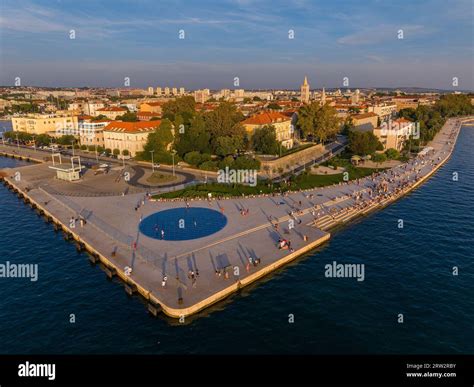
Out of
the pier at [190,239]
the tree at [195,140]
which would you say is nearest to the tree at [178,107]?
the tree at [195,140]

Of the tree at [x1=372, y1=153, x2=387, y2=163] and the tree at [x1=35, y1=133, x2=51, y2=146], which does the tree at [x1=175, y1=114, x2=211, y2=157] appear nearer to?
the tree at [x1=372, y1=153, x2=387, y2=163]

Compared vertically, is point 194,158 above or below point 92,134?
below

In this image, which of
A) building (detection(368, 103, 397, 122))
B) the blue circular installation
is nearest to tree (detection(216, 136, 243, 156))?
the blue circular installation

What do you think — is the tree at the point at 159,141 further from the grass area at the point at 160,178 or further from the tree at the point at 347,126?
the tree at the point at 347,126

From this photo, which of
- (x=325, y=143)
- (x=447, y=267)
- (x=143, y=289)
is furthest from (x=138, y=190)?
(x=325, y=143)

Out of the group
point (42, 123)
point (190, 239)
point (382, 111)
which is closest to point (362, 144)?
point (190, 239)

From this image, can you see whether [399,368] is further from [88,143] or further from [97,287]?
[88,143]

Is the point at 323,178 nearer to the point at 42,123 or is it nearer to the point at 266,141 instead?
the point at 266,141
